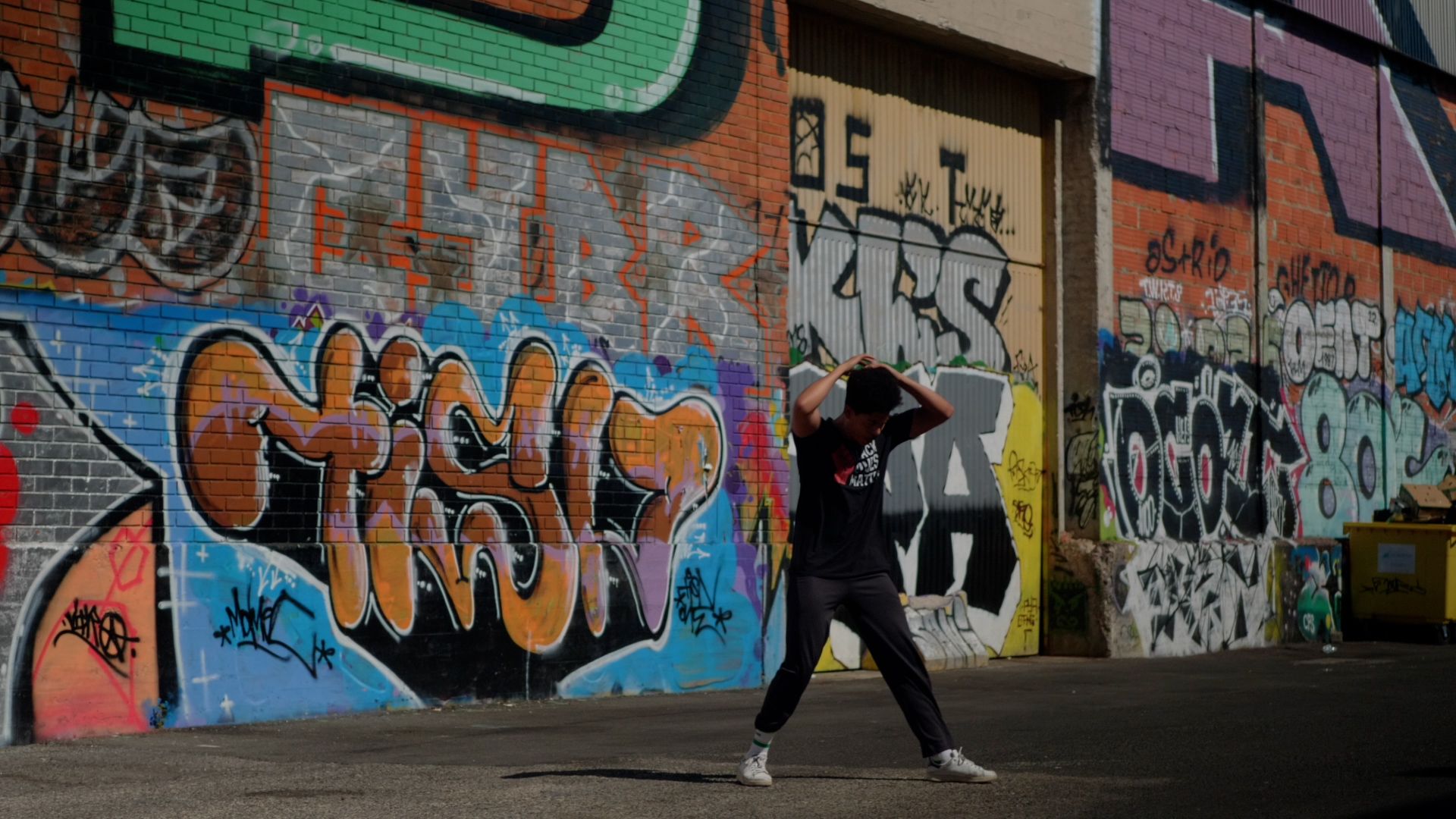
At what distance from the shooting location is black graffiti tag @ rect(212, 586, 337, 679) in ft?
32.2

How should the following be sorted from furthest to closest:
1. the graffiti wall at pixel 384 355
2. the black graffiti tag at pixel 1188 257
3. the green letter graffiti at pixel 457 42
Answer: the black graffiti tag at pixel 1188 257, the green letter graffiti at pixel 457 42, the graffiti wall at pixel 384 355

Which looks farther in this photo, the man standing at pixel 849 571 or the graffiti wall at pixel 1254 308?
the graffiti wall at pixel 1254 308

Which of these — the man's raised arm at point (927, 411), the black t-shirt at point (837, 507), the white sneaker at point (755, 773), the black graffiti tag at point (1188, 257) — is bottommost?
the white sneaker at point (755, 773)

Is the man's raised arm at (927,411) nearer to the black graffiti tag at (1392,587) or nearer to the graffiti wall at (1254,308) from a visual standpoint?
the graffiti wall at (1254,308)

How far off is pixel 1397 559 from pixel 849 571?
527 inches

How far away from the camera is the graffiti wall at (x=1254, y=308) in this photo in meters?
17.1

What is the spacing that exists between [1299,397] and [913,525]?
22.3 ft

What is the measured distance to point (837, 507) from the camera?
7207mm

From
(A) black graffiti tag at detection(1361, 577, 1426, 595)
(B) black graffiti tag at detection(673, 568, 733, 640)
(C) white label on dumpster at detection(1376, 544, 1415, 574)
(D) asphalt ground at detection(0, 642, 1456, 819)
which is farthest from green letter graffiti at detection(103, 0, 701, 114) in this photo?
(A) black graffiti tag at detection(1361, 577, 1426, 595)

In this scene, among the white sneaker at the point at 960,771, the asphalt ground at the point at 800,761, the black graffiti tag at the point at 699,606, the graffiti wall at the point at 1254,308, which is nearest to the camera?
the asphalt ground at the point at 800,761

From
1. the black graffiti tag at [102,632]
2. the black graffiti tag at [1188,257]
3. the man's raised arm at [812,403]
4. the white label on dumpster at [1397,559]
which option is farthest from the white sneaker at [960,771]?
the white label on dumpster at [1397,559]

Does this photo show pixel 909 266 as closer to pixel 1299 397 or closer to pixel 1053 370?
pixel 1053 370

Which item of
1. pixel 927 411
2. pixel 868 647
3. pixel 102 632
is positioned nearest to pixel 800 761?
pixel 868 647

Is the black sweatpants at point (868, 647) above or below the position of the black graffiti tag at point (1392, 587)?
above
